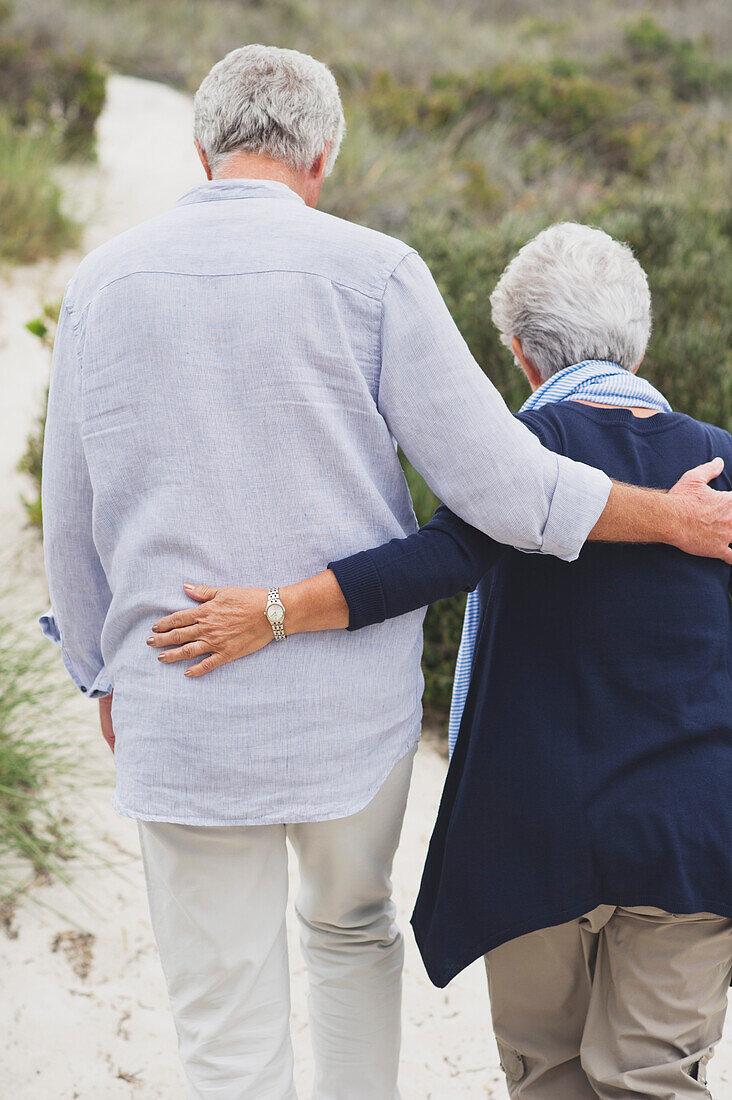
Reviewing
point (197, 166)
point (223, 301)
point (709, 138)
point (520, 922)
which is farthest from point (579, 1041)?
point (709, 138)

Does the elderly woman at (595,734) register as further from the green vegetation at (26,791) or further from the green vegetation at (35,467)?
the green vegetation at (35,467)

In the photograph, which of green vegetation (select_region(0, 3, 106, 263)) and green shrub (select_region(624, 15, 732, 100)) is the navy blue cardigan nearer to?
green vegetation (select_region(0, 3, 106, 263))

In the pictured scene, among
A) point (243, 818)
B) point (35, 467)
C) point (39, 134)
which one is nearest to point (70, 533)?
point (243, 818)

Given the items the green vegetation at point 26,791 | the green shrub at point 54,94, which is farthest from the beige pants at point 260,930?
the green shrub at point 54,94

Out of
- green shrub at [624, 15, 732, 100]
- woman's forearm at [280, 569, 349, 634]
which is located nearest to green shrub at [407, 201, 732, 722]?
woman's forearm at [280, 569, 349, 634]

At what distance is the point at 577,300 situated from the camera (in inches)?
66.6

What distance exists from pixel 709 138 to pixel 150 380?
9.75m

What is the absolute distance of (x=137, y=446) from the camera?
4.71 ft

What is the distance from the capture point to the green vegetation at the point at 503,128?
483 centimetres

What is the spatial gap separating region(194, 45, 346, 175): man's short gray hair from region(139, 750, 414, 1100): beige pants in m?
1.05

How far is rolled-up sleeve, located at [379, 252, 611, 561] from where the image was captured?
143 cm

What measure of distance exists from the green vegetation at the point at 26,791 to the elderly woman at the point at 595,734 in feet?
4.98

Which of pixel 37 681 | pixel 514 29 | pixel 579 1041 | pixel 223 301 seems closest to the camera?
pixel 223 301

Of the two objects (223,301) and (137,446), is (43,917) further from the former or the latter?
(223,301)
